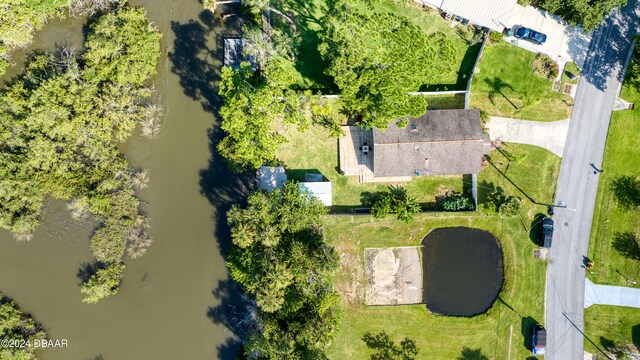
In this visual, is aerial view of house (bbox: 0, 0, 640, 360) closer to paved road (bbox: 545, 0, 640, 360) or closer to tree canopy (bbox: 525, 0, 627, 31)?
paved road (bbox: 545, 0, 640, 360)

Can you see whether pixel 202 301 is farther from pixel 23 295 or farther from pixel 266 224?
pixel 23 295

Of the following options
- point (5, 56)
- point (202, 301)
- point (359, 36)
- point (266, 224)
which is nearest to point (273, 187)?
Result: point (266, 224)

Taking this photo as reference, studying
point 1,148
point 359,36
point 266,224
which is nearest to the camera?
point 359,36

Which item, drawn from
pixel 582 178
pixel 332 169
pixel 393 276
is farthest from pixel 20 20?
pixel 582 178

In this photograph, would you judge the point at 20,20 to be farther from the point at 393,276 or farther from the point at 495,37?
the point at 495,37

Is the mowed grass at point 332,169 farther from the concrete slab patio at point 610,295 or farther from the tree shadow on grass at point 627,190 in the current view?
the concrete slab patio at point 610,295

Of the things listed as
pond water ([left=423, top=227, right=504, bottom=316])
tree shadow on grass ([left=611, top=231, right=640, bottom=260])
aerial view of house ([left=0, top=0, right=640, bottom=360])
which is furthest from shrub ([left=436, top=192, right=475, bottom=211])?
tree shadow on grass ([left=611, top=231, right=640, bottom=260])
